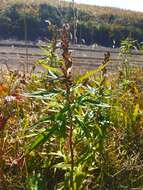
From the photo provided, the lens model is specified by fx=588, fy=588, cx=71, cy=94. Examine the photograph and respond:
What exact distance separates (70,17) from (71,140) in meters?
16.4

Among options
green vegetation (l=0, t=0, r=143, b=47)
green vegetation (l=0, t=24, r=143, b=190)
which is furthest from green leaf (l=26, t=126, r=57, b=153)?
green vegetation (l=0, t=0, r=143, b=47)

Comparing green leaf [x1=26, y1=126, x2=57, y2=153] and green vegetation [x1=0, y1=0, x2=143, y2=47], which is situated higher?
green leaf [x1=26, y1=126, x2=57, y2=153]

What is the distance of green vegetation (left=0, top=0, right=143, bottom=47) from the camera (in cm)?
2080

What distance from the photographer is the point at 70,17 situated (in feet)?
64.8

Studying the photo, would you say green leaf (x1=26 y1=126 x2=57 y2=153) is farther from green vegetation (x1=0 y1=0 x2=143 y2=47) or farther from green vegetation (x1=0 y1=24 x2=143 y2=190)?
green vegetation (x1=0 y1=0 x2=143 y2=47)

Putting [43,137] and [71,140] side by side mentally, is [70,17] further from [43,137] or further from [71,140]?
[43,137]

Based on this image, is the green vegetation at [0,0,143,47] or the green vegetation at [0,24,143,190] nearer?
the green vegetation at [0,24,143,190]

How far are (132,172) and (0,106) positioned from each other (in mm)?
1186

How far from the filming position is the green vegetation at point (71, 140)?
340 cm

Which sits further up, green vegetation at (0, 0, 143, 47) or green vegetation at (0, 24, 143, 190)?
green vegetation at (0, 24, 143, 190)

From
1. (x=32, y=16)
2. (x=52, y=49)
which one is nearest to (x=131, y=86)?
(x=52, y=49)

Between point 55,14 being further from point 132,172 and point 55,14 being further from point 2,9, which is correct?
point 132,172

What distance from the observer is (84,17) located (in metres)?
24.6

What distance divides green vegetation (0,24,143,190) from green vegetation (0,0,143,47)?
48.3 ft
